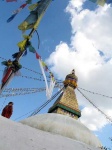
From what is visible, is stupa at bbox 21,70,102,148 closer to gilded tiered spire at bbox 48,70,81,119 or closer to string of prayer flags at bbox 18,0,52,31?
gilded tiered spire at bbox 48,70,81,119

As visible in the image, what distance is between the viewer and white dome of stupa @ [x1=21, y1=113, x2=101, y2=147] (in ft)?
31.7

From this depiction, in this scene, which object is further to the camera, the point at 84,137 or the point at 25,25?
the point at 84,137

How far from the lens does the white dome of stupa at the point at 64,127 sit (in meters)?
9.65

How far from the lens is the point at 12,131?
22.3 ft

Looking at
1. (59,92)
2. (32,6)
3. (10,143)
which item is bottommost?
(10,143)

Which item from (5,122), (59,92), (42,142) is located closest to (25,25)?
(5,122)

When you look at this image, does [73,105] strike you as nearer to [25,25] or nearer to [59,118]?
[59,118]

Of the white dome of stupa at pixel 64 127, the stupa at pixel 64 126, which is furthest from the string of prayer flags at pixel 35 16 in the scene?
the white dome of stupa at pixel 64 127

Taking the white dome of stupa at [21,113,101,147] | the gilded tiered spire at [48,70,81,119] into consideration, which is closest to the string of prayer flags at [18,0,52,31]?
the white dome of stupa at [21,113,101,147]

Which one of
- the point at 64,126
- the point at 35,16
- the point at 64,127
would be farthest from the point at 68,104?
the point at 35,16

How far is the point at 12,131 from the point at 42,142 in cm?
88

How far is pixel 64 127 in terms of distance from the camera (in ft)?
32.7

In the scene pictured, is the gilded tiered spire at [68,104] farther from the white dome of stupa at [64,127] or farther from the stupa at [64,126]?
the white dome of stupa at [64,127]

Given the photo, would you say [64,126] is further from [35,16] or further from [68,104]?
[68,104]
